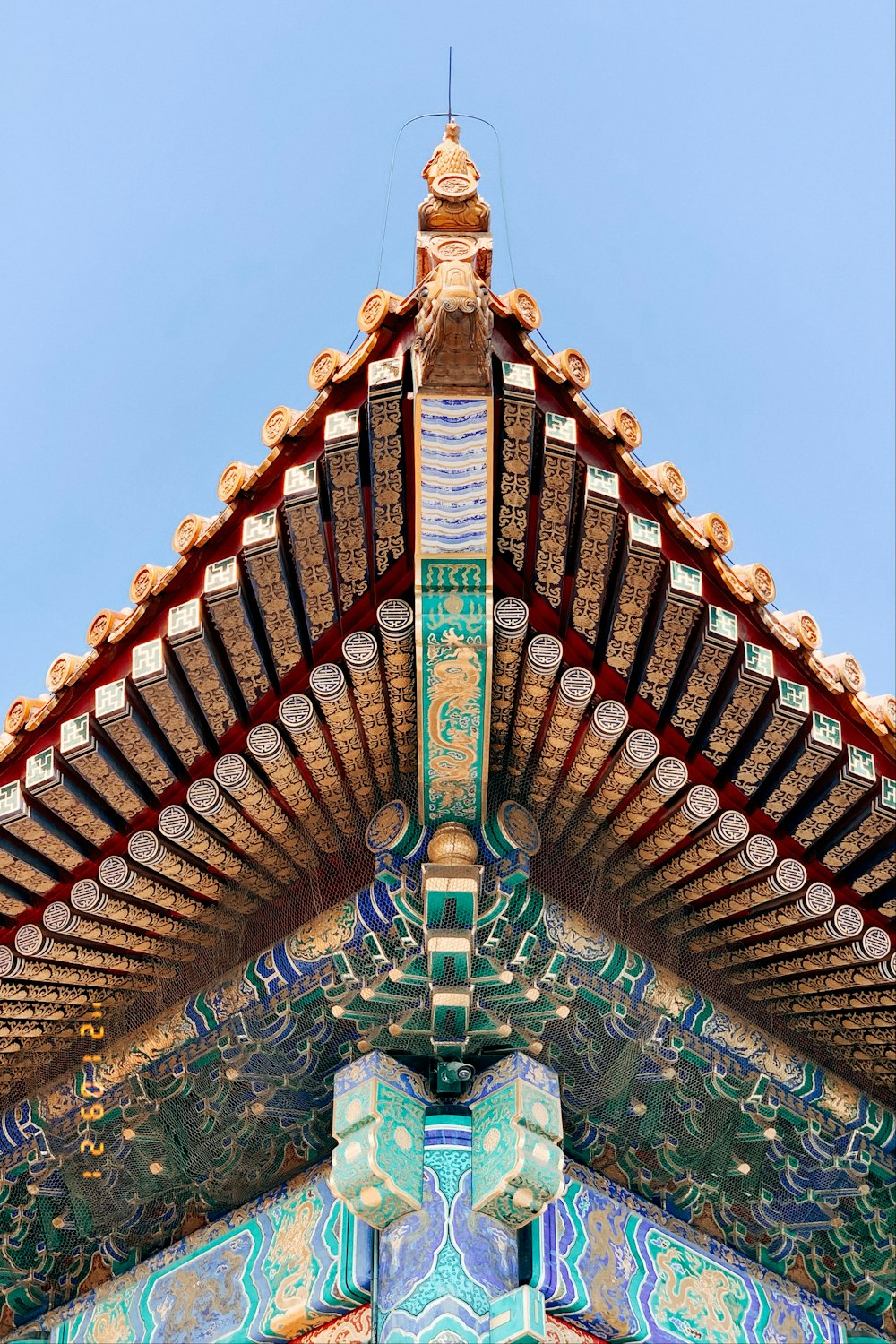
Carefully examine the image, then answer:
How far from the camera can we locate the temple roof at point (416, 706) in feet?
20.1

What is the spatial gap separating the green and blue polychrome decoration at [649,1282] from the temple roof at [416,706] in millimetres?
1201

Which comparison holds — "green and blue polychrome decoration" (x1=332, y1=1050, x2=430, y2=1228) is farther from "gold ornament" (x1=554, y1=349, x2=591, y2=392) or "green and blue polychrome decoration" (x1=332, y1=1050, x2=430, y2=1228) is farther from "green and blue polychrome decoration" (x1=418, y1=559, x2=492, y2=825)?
"gold ornament" (x1=554, y1=349, x2=591, y2=392)

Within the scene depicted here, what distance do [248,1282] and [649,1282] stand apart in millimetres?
1611

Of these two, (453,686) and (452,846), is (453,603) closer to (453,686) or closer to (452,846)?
(453,686)

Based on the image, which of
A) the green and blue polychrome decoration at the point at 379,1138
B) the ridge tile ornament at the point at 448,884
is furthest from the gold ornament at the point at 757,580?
the green and blue polychrome decoration at the point at 379,1138

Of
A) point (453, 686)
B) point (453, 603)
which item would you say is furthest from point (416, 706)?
point (453, 603)

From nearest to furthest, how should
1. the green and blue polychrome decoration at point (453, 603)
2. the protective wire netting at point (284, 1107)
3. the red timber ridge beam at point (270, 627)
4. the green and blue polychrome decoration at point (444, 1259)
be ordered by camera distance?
1. the green and blue polychrome decoration at point (453, 603)
2. the green and blue polychrome decoration at point (444, 1259)
3. the red timber ridge beam at point (270, 627)
4. the protective wire netting at point (284, 1107)

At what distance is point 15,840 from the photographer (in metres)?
6.52

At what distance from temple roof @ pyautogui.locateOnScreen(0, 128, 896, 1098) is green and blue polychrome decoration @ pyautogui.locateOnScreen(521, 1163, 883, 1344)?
3.94 ft

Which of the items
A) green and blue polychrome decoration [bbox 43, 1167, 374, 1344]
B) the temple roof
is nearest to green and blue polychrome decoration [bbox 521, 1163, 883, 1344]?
green and blue polychrome decoration [bbox 43, 1167, 374, 1344]

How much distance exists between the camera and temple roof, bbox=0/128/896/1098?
6.12m

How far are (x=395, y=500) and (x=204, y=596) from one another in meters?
0.76

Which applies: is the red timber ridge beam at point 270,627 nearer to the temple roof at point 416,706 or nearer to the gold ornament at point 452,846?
the temple roof at point 416,706

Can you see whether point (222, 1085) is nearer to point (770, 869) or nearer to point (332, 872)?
point (332, 872)
